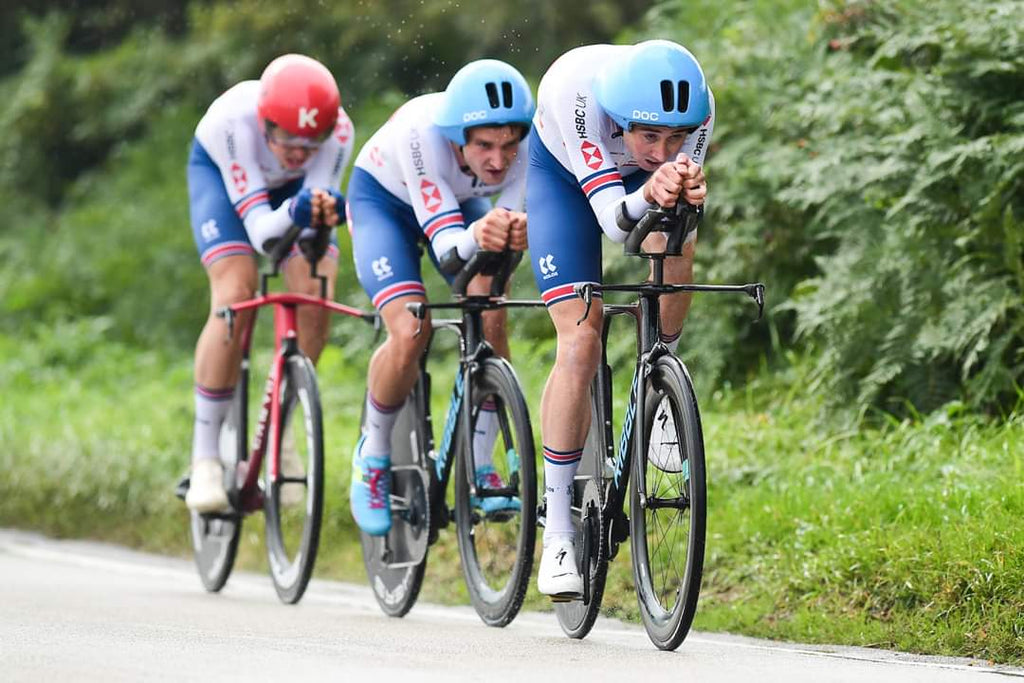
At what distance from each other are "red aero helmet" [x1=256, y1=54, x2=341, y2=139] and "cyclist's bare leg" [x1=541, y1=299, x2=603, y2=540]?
8.05ft

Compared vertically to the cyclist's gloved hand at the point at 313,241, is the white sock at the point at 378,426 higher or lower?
lower

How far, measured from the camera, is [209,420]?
9.38 metres

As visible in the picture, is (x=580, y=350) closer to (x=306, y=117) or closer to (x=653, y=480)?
(x=653, y=480)

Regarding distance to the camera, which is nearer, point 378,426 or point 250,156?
point 378,426

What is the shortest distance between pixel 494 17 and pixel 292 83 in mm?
8122

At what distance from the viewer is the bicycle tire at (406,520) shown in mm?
→ 7984

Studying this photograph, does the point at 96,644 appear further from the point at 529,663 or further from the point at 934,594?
the point at 934,594

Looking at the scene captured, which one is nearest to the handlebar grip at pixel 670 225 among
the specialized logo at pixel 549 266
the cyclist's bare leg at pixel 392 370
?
the specialized logo at pixel 549 266

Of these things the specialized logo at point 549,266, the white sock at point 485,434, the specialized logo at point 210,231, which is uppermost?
the specialized logo at point 210,231

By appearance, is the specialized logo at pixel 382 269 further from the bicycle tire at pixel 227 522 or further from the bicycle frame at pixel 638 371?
the bicycle tire at pixel 227 522

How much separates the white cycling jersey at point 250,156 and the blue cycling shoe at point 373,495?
1422mm

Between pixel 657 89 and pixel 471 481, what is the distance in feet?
6.50

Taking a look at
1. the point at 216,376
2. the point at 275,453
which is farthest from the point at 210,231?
the point at 275,453

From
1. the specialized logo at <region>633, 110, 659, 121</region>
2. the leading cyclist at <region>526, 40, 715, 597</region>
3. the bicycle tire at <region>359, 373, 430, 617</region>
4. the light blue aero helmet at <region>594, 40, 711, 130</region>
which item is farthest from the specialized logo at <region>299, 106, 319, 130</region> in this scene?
the specialized logo at <region>633, 110, 659, 121</region>
